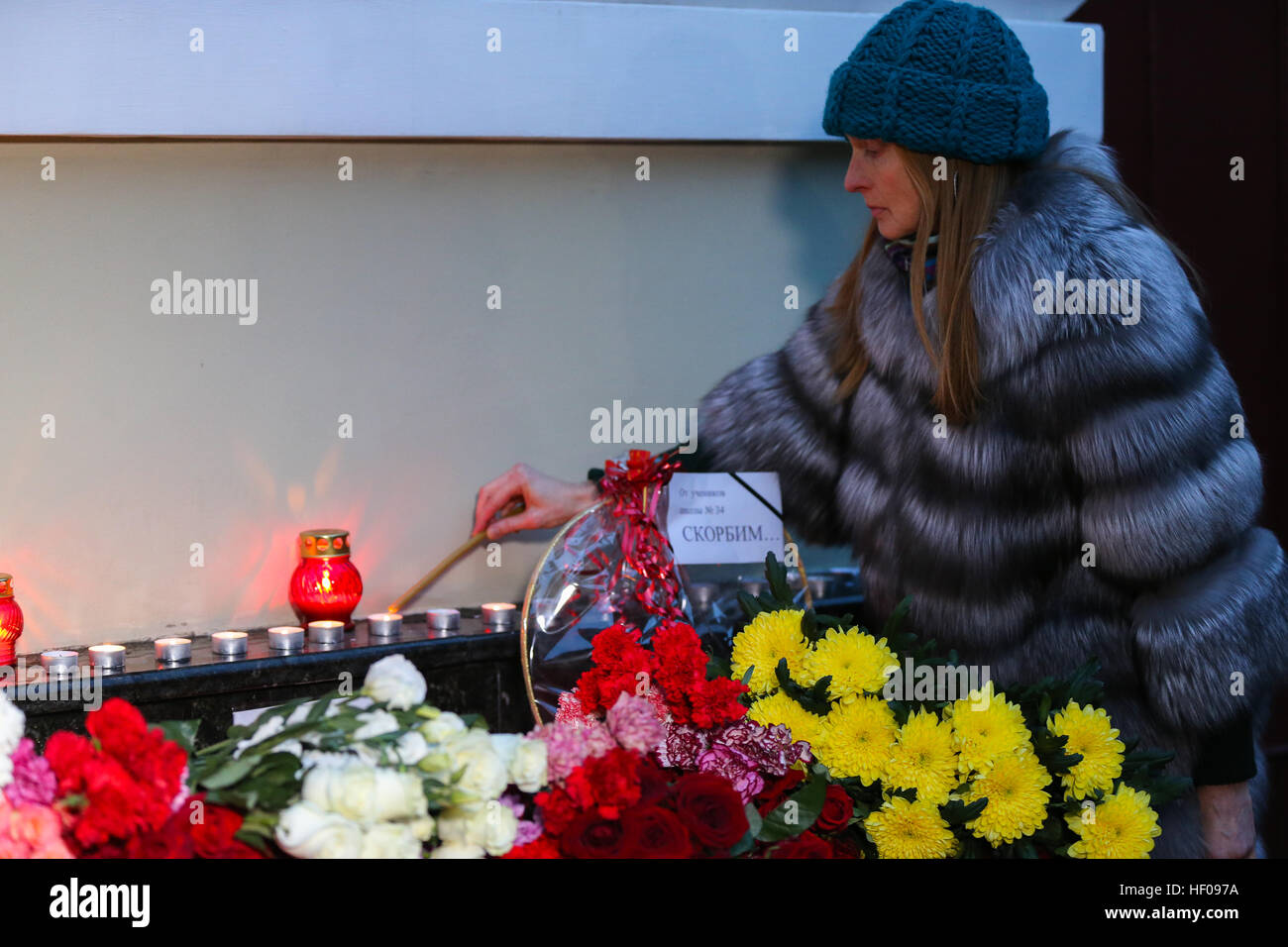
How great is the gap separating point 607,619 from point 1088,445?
0.60 m

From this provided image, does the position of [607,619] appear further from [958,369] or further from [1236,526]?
[1236,526]

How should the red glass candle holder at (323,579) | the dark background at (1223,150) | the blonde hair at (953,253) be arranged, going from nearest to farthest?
1. the blonde hair at (953,253)
2. the red glass candle holder at (323,579)
3. the dark background at (1223,150)

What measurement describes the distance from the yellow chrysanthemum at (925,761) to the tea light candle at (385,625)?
2.78 feet

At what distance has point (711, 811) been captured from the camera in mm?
876

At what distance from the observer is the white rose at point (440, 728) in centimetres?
81

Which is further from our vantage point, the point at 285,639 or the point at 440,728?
the point at 285,639

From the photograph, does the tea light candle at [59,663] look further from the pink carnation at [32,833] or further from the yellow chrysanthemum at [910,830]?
the yellow chrysanthemum at [910,830]

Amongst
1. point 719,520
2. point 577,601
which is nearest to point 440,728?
point 577,601

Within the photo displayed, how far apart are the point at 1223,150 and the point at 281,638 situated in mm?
1845

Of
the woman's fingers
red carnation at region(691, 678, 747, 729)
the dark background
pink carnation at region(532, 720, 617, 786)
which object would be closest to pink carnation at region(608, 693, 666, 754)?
pink carnation at region(532, 720, 617, 786)

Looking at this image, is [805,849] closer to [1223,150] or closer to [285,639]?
[285,639]

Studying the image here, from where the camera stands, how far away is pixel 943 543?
4.99 feet

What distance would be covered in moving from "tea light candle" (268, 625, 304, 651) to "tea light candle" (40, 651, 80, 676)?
0.77ft

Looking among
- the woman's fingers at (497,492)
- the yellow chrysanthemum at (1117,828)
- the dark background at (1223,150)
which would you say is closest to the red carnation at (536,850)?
the yellow chrysanthemum at (1117,828)
